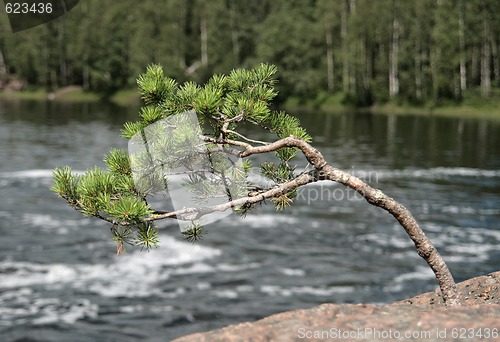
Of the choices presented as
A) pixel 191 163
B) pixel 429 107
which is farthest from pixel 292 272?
pixel 429 107

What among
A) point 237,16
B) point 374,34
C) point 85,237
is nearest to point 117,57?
point 237,16

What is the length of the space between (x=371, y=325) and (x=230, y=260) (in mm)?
13045

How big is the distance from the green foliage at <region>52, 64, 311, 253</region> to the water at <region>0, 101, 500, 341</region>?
703cm

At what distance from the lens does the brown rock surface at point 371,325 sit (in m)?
4.18

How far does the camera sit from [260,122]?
6.07 m

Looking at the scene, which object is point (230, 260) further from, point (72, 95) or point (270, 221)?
point (72, 95)

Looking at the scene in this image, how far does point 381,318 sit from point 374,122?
62532 millimetres

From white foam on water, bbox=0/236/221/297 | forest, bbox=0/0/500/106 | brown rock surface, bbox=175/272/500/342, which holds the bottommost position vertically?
white foam on water, bbox=0/236/221/297

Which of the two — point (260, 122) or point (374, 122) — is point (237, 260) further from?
point (374, 122)

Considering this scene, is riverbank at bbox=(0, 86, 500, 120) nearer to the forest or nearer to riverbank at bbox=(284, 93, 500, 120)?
riverbank at bbox=(284, 93, 500, 120)

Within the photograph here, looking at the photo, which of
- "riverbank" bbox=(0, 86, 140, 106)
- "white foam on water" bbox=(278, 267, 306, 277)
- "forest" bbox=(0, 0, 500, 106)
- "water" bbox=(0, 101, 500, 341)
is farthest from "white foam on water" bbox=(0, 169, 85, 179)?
"riverbank" bbox=(0, 86, 140, 106)

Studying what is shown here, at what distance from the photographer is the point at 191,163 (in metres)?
5.94

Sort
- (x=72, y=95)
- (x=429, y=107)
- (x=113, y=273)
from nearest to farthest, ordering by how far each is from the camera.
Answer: (x=113, y=273)
(x=429, y=107)
(x=72, y=95)

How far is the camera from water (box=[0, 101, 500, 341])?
13.2 metres
